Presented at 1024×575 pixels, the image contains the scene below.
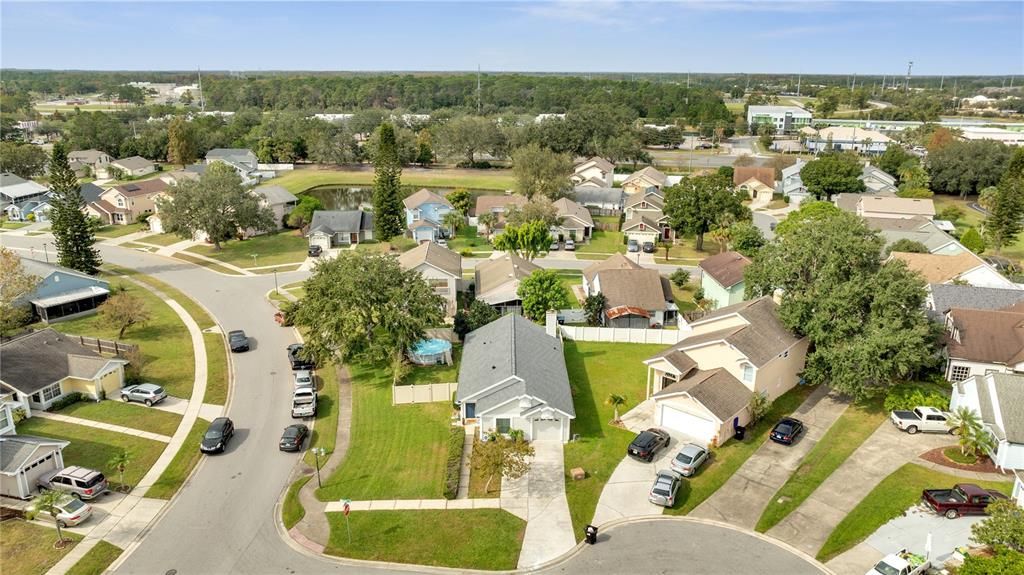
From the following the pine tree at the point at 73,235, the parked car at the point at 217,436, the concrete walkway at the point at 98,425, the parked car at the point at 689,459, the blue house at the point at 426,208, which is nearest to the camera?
the parked car at the point at 689,459

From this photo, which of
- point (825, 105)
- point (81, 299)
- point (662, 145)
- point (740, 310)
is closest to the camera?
point (740, 310)

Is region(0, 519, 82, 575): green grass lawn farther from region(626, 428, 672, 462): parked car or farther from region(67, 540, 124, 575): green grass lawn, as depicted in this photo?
region(626, 428, 672, 462): parked car

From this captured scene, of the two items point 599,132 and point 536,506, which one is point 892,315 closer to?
point 536,506

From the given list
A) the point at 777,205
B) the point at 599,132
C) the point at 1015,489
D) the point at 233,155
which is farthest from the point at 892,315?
the point at 233,155

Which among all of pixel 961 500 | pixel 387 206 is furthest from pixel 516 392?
pixel 387 206

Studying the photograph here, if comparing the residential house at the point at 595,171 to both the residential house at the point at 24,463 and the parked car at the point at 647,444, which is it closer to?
the parked car at the point at 647,444

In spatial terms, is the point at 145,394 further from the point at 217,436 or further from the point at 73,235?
the point at 73,235

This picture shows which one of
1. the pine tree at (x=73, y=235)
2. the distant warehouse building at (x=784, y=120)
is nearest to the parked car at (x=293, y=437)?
the pine tree at (x=73, y=235)
